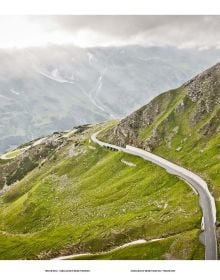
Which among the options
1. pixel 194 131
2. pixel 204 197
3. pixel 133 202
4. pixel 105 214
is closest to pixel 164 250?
pixel 204 197

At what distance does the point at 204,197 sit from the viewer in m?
118

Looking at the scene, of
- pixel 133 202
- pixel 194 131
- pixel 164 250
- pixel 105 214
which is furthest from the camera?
pixel 194 131

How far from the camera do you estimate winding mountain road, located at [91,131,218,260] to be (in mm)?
94850

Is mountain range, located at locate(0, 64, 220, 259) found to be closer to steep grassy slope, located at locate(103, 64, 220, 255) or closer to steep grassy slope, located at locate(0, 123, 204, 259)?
steep grassy slope, located at locate(0, 123, 204, 259)

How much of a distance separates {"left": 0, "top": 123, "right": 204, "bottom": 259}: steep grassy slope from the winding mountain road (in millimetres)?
1774

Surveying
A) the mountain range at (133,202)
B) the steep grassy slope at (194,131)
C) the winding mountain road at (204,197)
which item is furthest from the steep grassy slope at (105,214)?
the steep grassy slope at (194,131)

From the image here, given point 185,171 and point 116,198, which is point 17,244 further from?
point 185,171

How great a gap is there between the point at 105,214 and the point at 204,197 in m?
30.4

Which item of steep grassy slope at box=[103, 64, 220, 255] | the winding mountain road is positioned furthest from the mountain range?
the winding mountain road

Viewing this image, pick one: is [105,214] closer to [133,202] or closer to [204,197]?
[133,202]

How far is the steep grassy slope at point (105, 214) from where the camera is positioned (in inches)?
4188
